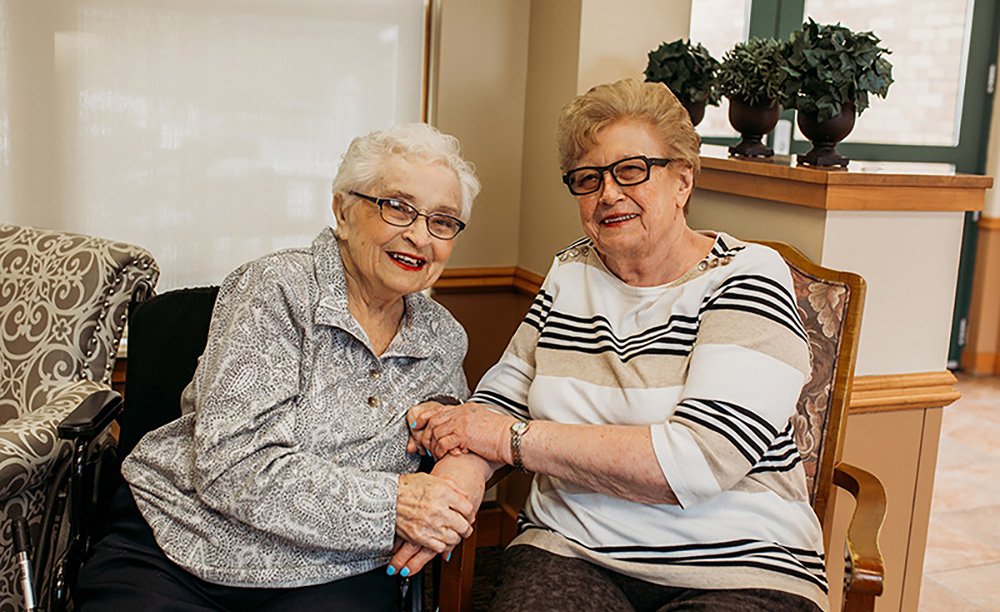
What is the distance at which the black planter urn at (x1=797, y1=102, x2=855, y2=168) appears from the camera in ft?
6.71

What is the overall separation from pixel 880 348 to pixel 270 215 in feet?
5.59

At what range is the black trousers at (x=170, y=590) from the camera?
5.19 feet

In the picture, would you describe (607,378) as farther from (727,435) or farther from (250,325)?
(250,325)

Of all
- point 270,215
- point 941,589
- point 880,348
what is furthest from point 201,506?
point 941,589

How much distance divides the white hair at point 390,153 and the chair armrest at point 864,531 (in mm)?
964

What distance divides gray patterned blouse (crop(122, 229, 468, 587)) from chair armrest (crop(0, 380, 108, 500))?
21cm

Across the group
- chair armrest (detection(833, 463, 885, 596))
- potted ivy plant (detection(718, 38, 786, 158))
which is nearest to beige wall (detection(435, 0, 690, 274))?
potted ivy plant (detection(718, 38, 786, 158))

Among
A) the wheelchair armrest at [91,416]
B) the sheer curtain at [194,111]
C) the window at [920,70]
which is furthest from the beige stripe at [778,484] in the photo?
the window at [920,70]

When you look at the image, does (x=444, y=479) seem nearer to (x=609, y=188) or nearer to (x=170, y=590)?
(x=170, y=590)

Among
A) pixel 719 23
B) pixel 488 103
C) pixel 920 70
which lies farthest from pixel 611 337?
pixel 920 70

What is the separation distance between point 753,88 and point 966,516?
90.0 inches

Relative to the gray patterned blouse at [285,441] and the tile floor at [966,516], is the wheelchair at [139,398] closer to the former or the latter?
the gray patterned blouse at [285,441]

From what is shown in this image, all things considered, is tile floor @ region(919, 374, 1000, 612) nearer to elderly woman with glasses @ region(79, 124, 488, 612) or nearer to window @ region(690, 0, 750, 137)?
window @ region(690, 0, 750, 137)

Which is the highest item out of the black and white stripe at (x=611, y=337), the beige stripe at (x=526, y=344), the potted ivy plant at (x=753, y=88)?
the potted ivy plant at (x=753, y=88)
